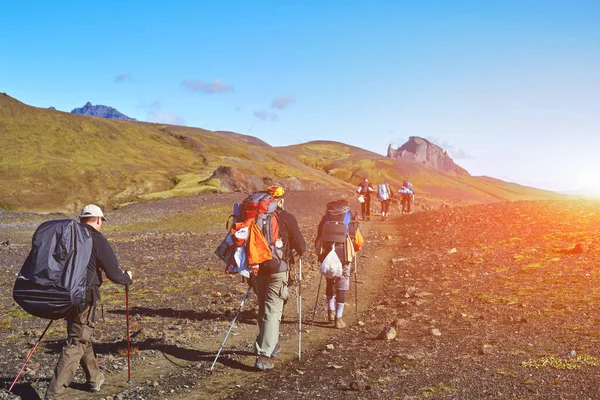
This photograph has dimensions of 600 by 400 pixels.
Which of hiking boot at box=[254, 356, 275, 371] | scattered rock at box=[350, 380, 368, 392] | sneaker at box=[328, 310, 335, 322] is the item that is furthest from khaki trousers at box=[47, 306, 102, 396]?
sneaker at box=[328, 310, 335, 322]

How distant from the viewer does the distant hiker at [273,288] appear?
965 cm

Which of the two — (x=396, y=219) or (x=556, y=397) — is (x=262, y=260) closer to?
(x=556, y=397)

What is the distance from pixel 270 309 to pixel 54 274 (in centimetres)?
397

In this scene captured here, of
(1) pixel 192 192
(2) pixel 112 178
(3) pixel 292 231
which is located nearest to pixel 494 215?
(3) pixel 292 231

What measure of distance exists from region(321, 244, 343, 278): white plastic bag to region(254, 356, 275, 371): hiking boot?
325cm

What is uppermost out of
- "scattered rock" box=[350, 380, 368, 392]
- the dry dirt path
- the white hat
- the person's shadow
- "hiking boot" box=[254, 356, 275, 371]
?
the white hat

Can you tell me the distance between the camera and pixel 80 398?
823 centimetres

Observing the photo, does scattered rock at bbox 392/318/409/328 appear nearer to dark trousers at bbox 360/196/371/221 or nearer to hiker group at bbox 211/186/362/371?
hiker group at bbox 211/186/362/371

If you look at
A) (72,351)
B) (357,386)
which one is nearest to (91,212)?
(72,351)

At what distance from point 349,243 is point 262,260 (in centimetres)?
390

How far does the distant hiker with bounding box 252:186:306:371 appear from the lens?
31.7 feet

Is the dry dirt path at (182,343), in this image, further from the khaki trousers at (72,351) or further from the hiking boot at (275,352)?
the khaki trousers at (72,351)

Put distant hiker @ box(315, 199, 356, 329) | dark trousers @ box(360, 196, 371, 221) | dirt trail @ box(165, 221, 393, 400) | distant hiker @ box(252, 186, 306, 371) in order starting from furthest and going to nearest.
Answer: dark trousers @ box(360, 196, 371, 221) → distant hiker @ box(315, 199, 356, 329) → distant hiker @ box(252, 186, 306, 371) → dirt trail @ box(165, 221, 393, 400)

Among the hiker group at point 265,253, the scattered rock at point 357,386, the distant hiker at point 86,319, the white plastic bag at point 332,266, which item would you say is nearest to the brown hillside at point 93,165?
the white plastic bag at point 332,266
